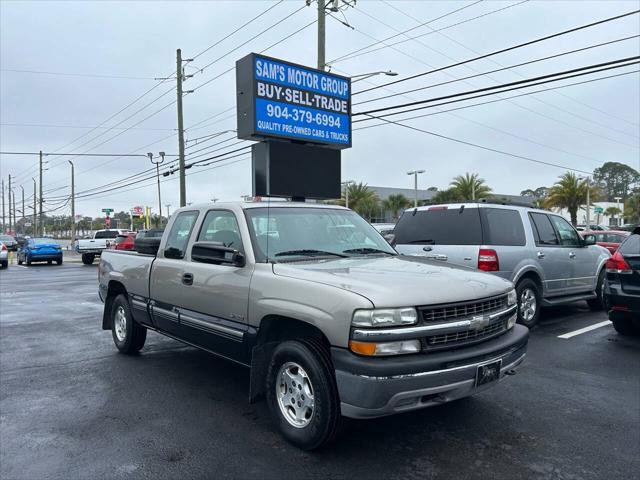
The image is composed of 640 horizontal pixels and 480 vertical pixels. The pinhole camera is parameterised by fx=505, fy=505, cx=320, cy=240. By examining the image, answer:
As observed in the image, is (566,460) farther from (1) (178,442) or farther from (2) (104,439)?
(2) (104,439)

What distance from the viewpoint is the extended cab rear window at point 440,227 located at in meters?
7.41

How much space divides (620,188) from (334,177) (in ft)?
436

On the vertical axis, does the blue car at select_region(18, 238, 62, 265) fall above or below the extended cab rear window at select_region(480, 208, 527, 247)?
below

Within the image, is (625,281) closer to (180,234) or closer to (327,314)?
(327,314)

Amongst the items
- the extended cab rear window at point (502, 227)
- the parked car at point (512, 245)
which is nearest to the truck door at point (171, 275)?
the parked car at point (512, 245)

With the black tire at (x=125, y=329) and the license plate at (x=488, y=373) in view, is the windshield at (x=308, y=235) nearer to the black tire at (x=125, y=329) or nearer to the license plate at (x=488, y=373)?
the license plate at (x=488, y=373)

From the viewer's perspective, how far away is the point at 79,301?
1178 cm

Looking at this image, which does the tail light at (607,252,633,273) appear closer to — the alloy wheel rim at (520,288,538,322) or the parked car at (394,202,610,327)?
the parked car at (394,202,610,327)

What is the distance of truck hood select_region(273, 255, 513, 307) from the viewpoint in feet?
11.0

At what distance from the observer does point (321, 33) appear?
1677 centimetres

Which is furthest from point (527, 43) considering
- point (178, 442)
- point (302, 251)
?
point (178, 442)

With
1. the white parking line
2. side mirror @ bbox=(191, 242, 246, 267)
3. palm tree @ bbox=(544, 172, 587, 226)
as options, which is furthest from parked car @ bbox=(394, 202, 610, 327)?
palm tree @ bbox=(544, 172, 587, 226)

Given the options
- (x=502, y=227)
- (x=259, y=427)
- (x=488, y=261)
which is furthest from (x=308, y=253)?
(x=502, y=227)

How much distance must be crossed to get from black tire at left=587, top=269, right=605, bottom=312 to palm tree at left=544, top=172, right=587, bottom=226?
122ft
